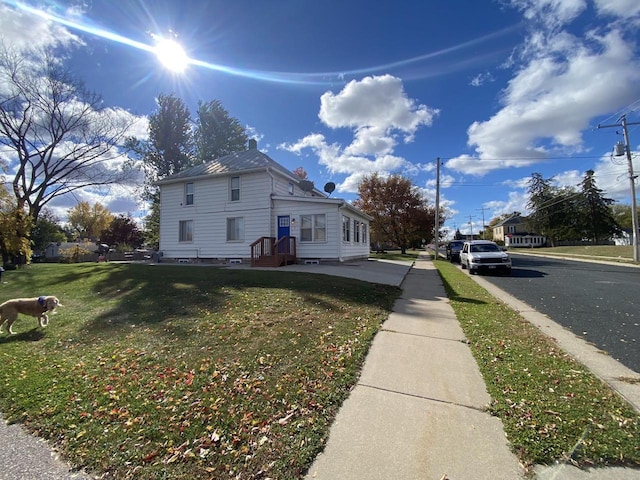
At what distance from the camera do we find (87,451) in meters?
2.50

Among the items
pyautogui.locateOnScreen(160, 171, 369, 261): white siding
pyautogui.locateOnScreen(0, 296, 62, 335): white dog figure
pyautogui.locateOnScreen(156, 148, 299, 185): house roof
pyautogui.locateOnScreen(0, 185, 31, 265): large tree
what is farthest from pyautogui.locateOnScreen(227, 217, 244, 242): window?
pyautogui.locateOnScreen(0, 296, 62, 335): white dog figure

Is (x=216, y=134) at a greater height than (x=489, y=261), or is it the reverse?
(x=216, y=134)

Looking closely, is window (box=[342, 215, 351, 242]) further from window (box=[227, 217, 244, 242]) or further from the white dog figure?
the white dog figure

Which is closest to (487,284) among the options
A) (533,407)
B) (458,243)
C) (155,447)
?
(533,407)

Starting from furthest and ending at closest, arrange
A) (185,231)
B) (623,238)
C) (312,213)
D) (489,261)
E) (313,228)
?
(623,238) → (185,231) → (313,228) → (312,213) → (489,261)

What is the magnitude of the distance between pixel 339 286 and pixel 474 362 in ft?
17.0

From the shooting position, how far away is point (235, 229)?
17.3 metres

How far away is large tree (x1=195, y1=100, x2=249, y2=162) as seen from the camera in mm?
35406

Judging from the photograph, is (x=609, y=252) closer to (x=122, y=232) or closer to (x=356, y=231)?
(x=356, y=231)

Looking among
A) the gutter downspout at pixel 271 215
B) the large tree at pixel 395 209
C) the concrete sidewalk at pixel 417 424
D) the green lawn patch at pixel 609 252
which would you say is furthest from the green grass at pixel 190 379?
the large tree at pixel 395 209

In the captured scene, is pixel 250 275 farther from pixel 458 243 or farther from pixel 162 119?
pixel 162 119

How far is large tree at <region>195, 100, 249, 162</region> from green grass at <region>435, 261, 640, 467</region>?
35.8 metres

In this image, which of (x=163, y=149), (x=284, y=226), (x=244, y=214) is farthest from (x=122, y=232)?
(x=284, y=226)

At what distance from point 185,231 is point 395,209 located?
2417cm
